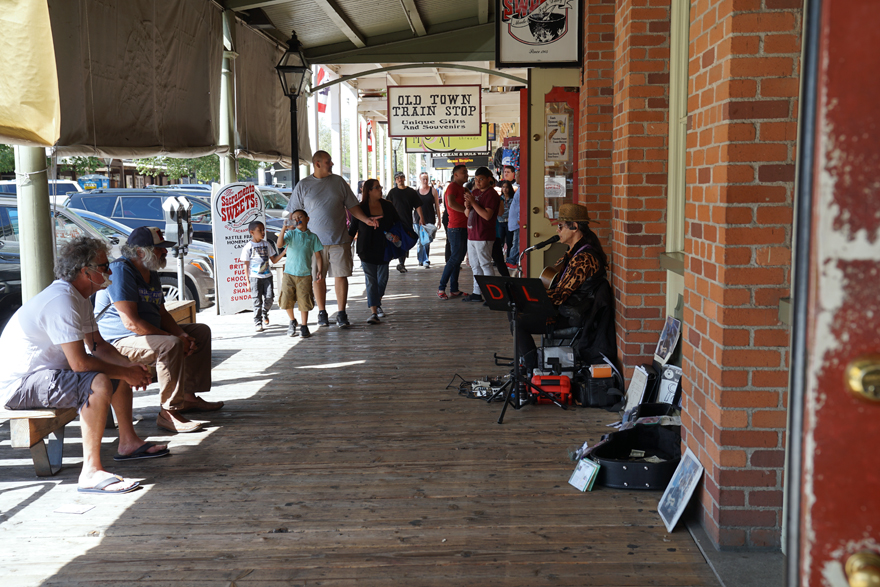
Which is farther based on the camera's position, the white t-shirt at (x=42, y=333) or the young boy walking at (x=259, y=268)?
the young boy walking at (x=259, y=268)

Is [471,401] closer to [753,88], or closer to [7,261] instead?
[753,88]

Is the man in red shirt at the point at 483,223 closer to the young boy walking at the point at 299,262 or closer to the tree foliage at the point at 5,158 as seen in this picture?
the young boy walking at the point at 299,262

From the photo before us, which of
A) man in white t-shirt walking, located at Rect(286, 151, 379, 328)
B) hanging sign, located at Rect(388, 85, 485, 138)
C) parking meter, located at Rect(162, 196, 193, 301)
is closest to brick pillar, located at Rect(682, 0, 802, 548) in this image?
man in white t-shirt walking, located at Rect(286, 151, 379, 328)

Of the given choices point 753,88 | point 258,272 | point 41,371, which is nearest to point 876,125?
point 753,88

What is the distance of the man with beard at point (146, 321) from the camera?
5.25m

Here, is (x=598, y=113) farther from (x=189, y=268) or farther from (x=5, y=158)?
(x=5, y=158)

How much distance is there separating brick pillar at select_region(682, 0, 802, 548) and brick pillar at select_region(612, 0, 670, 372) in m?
1.96

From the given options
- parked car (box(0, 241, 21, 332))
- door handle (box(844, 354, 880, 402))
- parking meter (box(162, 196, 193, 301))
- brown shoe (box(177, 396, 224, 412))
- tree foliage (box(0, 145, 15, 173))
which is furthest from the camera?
tree foliage (box(0, 145, 15, 173))

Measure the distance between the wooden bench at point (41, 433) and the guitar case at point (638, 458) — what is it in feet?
9.91

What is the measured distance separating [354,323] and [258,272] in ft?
4.34

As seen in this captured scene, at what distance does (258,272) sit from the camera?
917 centimetres

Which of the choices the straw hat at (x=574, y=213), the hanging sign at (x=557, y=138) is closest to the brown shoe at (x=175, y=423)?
the straw hat at (x=574, y=213)

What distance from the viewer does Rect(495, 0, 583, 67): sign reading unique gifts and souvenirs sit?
7168mm

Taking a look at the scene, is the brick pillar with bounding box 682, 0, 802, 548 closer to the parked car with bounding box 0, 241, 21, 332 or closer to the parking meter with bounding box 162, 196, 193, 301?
the parking meter with bounding box 162, 196, 193, 301
